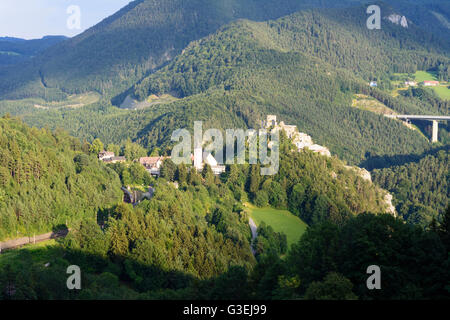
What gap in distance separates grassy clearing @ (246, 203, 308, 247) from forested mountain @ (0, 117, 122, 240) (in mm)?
23067

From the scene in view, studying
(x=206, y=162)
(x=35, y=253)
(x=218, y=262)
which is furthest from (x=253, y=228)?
(x=35, y=253)

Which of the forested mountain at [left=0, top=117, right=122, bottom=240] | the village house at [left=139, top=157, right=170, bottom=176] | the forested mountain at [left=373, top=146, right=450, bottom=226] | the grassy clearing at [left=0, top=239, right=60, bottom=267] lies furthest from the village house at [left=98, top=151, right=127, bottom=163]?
the forested mountain at [left=373, top=146, right=450, bottom=226]

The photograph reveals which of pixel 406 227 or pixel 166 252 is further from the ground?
pixel 406 227

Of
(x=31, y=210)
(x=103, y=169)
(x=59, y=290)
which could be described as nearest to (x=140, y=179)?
(x=103, y=169)

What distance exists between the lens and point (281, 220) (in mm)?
105812

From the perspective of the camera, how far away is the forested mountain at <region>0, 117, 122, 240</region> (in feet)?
245

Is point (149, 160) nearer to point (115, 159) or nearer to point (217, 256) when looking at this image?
point (115, 159)

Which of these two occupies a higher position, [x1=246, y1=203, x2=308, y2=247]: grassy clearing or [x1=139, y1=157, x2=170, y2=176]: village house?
[x1=139, y1=157, x2=170, y2=176]: village house

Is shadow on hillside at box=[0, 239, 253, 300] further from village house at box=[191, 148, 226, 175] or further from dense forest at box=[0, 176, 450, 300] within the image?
village house at box=[191, 148, 226, 175]

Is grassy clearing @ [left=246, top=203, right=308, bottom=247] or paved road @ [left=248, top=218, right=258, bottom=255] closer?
paved road @ [left=248, top=218, right=258, bottom=255]

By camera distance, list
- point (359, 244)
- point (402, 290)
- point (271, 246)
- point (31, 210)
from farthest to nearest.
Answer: point (271, 246)
point (31, 210)
point (359, 244)
point (402, 290)

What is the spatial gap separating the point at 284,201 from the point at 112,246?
165ft

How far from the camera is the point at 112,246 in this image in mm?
69625

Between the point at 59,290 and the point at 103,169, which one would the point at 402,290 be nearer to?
the point at 59,290
